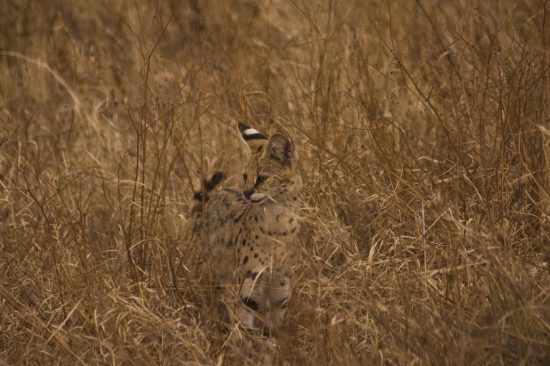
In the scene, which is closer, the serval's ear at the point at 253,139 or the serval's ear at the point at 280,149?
the serval's ear at the point at 280,149

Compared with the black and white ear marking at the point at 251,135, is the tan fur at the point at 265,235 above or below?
below

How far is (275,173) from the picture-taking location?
3.83 meters

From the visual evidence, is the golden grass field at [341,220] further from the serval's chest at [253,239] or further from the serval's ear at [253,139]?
the serval's ear at [253,139]

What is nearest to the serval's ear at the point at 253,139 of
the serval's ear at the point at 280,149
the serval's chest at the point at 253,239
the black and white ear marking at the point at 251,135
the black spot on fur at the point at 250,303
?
the black and white ear marking at the point at 251,135

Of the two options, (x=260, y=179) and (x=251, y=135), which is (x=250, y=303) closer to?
(x=260, y=179)

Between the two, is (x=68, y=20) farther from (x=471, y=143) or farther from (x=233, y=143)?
(x=471, y=143)

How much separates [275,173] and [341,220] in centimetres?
66

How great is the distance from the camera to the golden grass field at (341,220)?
10.5 ft

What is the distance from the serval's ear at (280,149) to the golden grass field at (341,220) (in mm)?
322

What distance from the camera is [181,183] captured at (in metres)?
4.94

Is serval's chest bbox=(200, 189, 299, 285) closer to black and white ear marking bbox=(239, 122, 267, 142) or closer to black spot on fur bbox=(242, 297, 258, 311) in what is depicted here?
black spot on fur bbox=(242, 297, 258, 311)

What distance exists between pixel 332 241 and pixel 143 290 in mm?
855

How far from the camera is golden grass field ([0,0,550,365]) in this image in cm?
319

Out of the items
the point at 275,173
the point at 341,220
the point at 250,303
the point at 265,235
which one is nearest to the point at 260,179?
the point at 275,173
